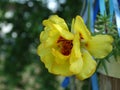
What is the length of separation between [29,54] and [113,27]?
1.35 metres

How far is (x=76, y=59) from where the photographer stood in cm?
63

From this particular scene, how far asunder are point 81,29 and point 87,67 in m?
0.06

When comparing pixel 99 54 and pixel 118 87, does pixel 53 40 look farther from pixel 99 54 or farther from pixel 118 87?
pixel 118 87

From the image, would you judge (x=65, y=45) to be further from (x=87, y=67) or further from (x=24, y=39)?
(x=24, y=39)

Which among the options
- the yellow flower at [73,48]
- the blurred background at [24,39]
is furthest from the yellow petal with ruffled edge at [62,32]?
the blurred background at [24,39]

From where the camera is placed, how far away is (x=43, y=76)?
80.4 inches

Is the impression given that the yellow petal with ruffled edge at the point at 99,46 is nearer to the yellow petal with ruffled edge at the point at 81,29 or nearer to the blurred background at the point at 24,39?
the yellow petal with ruffled edge at the point at 81,29

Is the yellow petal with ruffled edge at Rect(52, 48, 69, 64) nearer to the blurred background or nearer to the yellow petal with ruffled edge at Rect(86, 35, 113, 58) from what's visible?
the yellow petal with ruffled edge at Rect(86, 35, 113, 58)

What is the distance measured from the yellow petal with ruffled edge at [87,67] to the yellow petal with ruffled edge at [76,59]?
0.6 inches

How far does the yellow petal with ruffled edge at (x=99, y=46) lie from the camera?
668 millimetres

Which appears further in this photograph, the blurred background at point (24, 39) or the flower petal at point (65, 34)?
the blurred background at point (24, 39)

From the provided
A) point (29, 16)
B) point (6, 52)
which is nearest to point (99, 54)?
point (29, 16)

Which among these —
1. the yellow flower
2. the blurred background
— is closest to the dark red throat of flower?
the yellow flower

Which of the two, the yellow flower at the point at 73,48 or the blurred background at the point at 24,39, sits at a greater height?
the yellow flower at the point at 73,48
